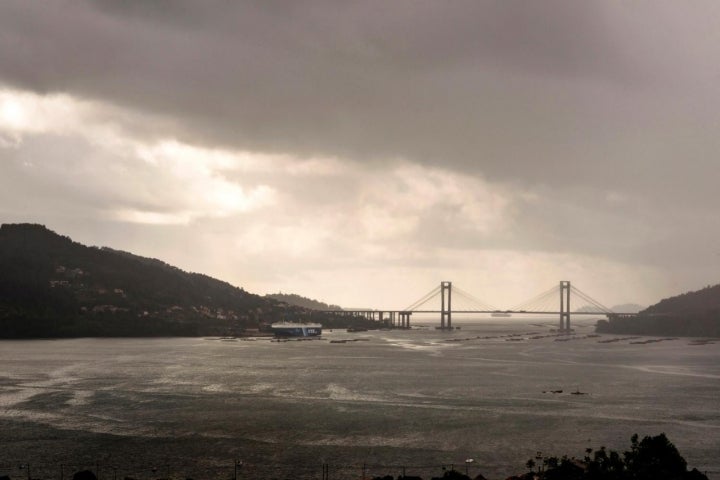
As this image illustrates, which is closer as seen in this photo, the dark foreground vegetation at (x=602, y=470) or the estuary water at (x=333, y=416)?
the dark foreground vegetation at (x=602, y=470)

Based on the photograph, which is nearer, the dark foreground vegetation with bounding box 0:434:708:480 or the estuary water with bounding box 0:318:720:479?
the dark foreground vegetation with bounding box 0:434:708:480

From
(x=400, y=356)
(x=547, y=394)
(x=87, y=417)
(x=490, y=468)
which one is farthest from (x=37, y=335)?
(x=490, y=468)

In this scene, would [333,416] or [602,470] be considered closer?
[602,470]

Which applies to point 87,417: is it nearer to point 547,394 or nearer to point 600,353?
point 547,394

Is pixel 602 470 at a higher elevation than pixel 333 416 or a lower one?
higher
